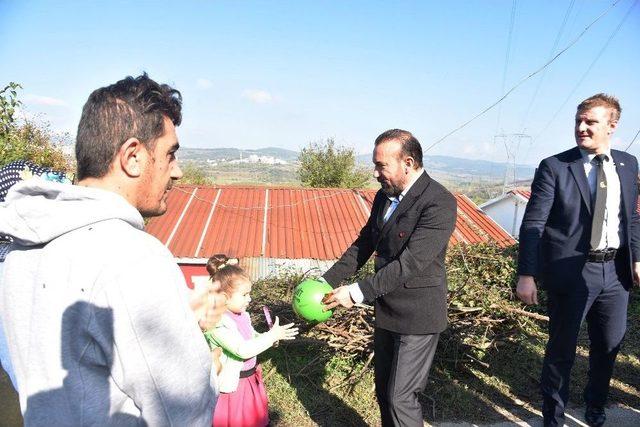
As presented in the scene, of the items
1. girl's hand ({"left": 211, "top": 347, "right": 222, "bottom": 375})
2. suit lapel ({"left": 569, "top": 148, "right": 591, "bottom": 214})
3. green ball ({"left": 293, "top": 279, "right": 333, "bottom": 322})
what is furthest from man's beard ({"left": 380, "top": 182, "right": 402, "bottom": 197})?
girl's hand ({"left": 211, "top": 347, "right": 222, "bottom": 375})

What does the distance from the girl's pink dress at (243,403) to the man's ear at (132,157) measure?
6.44 feet

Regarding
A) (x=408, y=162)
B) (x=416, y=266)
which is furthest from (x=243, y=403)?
(x=408, y=162)

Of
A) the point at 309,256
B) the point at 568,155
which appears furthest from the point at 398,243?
the point at 309,256

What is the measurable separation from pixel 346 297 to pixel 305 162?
33520mm

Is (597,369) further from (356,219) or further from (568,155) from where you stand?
(356,219)

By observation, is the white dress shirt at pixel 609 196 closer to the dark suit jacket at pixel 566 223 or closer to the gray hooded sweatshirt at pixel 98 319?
the dark suit jacket at pixel 566 223

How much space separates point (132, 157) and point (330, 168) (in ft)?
112

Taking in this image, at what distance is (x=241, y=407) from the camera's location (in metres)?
3.06

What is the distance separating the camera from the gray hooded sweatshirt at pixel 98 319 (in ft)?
3.42

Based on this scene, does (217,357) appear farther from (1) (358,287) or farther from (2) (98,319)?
(2) (98,319)

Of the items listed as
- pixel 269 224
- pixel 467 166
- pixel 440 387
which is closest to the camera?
pixel 440 387

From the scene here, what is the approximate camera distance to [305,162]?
36.2m

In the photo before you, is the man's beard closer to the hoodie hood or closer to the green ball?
the green ball

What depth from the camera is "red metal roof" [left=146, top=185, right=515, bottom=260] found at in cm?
1798
